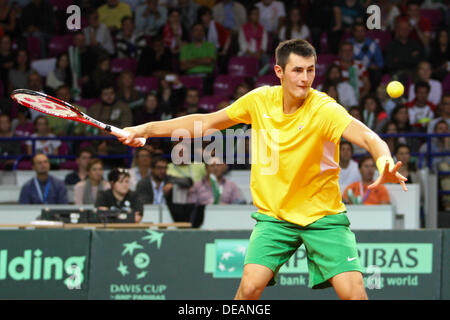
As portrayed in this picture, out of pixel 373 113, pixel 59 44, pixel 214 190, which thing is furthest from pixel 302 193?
pixel 59 44

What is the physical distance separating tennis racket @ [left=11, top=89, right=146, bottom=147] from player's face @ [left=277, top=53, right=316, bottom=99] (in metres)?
1.26

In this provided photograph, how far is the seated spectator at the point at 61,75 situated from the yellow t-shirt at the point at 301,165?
10514 millimetres

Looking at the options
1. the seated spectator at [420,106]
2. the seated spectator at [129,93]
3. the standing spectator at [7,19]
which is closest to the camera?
the seated spectator at [420,106]

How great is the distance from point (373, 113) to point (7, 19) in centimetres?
863

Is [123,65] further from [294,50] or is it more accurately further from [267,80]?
[294,50]

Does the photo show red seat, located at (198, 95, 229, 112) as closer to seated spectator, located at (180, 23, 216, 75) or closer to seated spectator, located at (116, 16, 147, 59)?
seated spectator, located at (180, 23, 216, 75)

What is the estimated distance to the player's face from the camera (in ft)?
19.4

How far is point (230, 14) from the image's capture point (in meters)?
17.0

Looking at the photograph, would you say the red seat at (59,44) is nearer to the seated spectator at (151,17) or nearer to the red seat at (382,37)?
the seated spectator at (151,17)

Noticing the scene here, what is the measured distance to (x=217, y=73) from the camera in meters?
16.2

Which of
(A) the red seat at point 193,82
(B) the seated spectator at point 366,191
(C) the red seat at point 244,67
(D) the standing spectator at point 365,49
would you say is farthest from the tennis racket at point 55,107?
(D) the standing spectator at point 365,49

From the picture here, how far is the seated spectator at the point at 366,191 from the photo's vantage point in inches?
456

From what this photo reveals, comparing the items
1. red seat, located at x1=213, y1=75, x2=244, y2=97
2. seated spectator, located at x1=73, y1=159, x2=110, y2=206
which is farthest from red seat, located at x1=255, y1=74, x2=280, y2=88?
seated spectator, located at x1=73, y1=159, x2=110, y2=206
